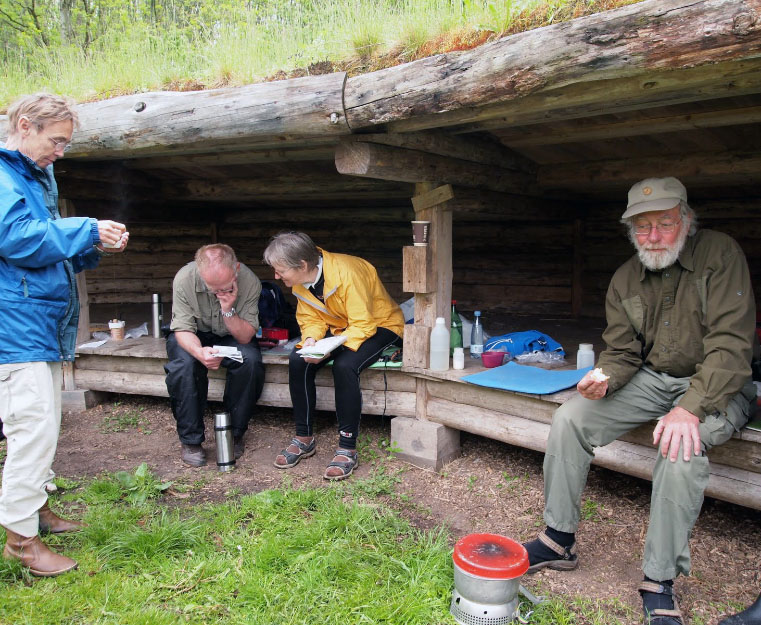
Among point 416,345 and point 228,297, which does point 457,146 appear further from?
point 228,297

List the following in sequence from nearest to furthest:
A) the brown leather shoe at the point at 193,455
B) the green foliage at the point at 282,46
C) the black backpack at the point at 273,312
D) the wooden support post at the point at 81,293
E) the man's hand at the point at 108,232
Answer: the man's hand at the point at 108,232, the green foliage at the point at 282,46, the brown leather shoe at the point at 193,455, the black backpack at the point at 273,312, the wooden support post at the point at 81,293

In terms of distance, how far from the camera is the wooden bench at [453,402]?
306cm

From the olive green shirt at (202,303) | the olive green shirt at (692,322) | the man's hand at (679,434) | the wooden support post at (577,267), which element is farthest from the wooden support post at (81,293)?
the wooden support post at (577,267)

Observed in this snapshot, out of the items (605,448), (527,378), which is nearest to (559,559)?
(605,448)

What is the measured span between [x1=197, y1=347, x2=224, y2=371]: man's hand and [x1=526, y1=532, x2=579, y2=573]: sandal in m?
2.47

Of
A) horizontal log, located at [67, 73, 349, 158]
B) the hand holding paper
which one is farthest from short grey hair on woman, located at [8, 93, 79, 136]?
the hand holding paper

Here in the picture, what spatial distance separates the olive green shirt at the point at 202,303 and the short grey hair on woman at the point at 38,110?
5.67 ft

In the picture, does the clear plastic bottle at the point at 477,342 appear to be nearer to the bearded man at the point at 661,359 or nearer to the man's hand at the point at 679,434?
the bearded man at the point at 661,359

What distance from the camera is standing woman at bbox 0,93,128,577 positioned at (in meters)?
2.73

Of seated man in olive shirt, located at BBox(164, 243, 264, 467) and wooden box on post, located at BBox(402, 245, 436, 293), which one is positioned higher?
wooden box on post, located at BBox(402, 245, 436, 293)

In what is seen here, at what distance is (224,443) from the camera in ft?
14.0

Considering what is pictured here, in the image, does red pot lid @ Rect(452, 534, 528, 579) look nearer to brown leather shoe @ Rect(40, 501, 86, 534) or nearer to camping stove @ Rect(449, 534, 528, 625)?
camping stove @ Rect(449, 534, 528, 625)

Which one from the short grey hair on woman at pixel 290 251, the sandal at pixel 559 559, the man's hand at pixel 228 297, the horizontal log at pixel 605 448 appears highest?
the short grey hair on woman at pixel 290 251

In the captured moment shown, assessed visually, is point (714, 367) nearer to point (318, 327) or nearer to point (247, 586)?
point (247, 586)
